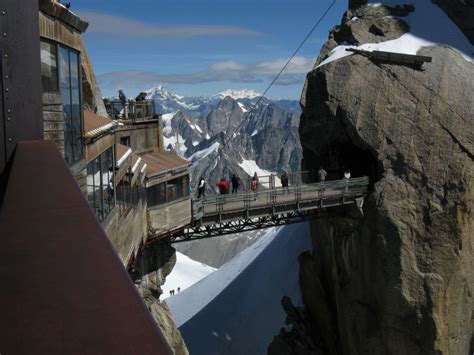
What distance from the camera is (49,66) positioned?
7035mm

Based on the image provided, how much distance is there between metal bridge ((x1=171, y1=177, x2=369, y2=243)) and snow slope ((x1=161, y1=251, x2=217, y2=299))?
4652 cm

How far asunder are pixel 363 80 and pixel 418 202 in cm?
735

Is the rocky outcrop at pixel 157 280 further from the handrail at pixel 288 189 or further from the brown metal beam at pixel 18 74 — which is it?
the brown metal beam at pixel 18 74

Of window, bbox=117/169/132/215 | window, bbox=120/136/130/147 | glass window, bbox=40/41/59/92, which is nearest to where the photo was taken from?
glass window, bbox=40/41/59/92

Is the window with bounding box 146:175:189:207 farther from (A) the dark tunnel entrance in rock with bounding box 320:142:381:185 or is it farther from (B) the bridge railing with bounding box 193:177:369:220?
(A) the dark tunnel entrance in rock with bounding box 320:142:381:185

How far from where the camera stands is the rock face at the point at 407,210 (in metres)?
26.0

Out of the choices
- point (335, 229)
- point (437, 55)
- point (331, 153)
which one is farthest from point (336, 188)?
point (437, 55)

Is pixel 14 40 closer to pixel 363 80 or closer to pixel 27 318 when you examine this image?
pixel 27 318

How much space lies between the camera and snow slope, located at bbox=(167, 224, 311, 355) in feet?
137

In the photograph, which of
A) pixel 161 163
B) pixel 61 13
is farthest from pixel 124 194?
pixel 161 163

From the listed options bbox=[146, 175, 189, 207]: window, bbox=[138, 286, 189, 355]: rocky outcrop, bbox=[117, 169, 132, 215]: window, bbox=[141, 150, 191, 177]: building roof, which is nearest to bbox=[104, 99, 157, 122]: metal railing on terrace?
bbox=[141, 150, 191, 177]: building roof

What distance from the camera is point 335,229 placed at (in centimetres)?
2980

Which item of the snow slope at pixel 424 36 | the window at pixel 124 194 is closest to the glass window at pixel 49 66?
the window at pixel 124 194

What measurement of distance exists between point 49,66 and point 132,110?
2491cm
